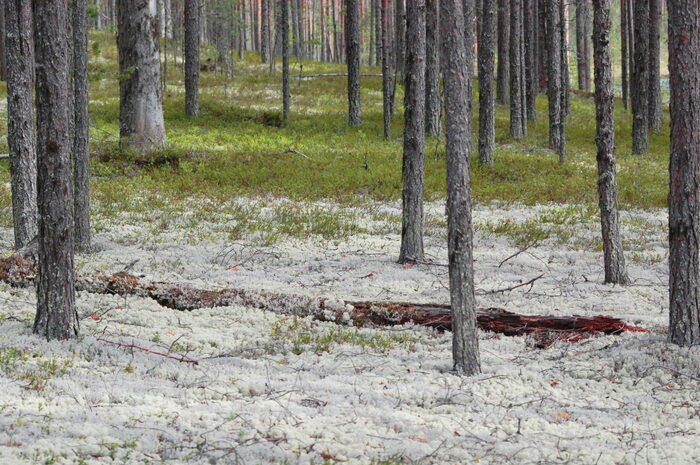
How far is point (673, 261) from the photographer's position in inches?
284

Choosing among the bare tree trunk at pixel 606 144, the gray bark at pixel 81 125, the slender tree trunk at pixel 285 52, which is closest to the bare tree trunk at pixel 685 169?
the bare tree trunk at pixel 606 144

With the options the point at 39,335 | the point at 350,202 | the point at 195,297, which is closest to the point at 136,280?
the point at 195,297

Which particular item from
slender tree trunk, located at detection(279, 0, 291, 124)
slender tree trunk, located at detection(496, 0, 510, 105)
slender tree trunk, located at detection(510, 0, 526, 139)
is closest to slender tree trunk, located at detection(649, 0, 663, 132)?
slender tree trunk, located at detection(510, 0, 526, 139)

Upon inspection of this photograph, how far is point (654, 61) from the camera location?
29.2 metres

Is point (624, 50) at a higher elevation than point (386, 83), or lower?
higher

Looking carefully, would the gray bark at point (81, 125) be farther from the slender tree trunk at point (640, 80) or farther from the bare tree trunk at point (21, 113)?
the slender tree trunk at point (640, 80)

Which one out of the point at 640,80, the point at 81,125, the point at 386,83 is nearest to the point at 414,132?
the point at 81,125

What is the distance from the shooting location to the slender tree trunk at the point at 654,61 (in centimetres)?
2881

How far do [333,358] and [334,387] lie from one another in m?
0.94

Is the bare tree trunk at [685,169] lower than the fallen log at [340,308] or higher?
higher

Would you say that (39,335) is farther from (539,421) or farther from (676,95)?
(676,95)

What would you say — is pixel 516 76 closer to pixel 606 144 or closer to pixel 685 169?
pixel 606 144

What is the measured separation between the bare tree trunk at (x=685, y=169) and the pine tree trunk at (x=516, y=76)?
20149 mm

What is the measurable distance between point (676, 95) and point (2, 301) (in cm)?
797
